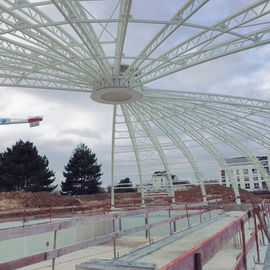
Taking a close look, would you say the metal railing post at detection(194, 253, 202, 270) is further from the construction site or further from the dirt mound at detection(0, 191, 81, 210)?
the dirt mound at detection(0, 191, 81, 210)

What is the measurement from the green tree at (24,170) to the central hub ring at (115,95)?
38.1 m

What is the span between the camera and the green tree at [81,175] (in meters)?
62.6

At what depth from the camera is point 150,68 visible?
18.7m

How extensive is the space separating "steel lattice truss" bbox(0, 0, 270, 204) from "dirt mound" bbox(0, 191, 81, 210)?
11461mm

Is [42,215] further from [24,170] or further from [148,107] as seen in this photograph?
[24,170]

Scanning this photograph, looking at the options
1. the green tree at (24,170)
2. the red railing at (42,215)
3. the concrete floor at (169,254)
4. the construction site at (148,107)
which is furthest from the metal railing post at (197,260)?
the green tree at (24,170)

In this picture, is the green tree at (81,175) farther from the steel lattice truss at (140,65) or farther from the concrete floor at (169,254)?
the concrete floor at (169,254)

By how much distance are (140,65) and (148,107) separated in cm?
1045

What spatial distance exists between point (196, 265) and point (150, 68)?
55.4 ft

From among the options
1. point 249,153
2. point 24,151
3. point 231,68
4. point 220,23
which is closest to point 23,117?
point 24,151

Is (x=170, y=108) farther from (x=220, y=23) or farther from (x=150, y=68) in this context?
(x=220, y=23)

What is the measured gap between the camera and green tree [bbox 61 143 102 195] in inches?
2464

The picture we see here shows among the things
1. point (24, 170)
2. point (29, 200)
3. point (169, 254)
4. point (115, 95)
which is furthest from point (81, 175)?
point (169, 254)

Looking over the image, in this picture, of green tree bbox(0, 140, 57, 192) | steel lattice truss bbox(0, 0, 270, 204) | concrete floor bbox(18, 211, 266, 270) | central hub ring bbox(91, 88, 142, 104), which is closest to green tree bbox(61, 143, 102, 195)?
green tree bbox(0, 140, 57, 192)
